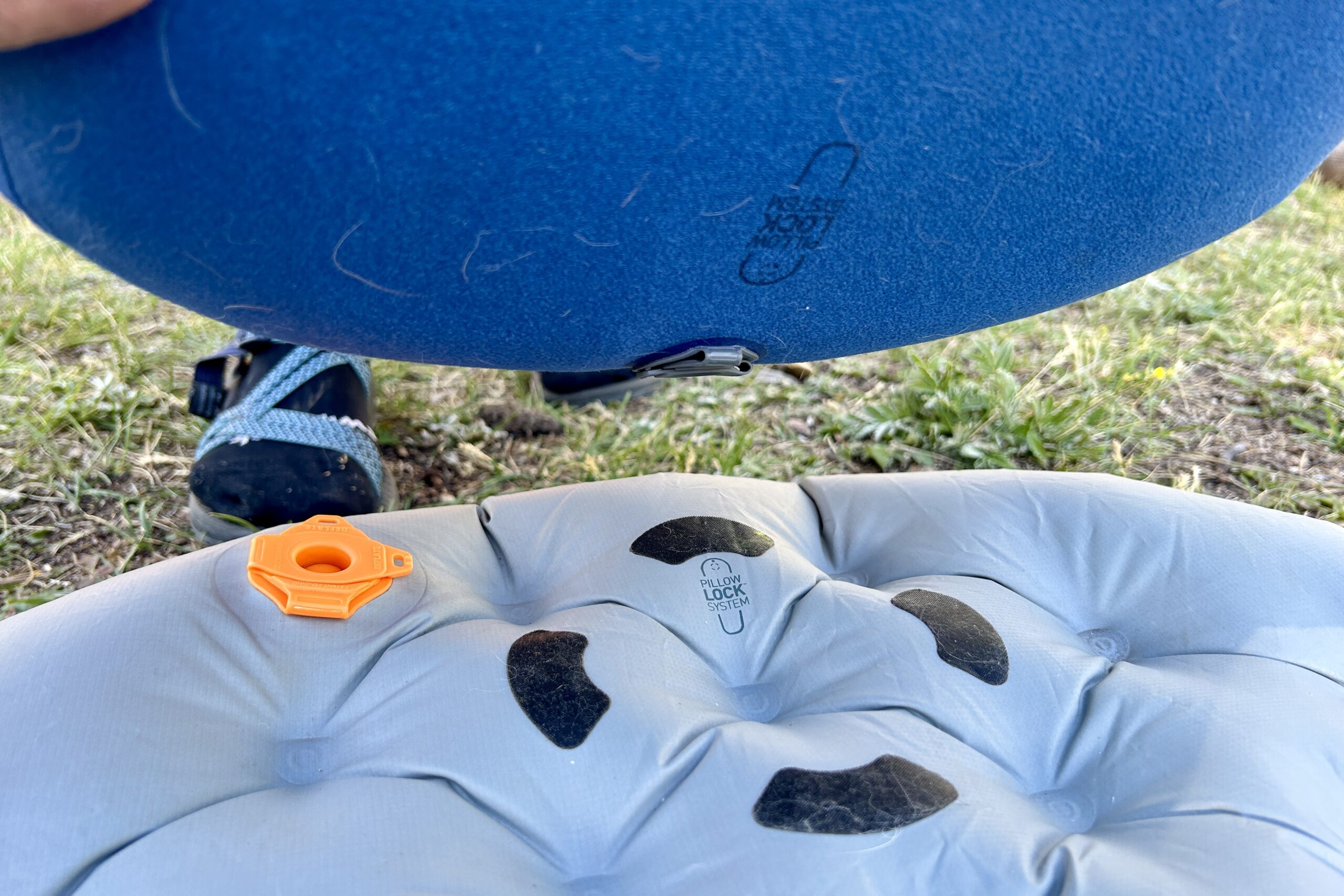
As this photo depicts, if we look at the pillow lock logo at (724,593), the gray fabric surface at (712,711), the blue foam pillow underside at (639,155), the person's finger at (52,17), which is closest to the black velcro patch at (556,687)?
the gray fabric surface at (712,711)

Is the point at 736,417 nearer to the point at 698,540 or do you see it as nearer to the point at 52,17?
the point at 698,540

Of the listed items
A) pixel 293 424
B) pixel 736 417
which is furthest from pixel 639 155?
pixel 736 417

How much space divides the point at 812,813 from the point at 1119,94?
514 millimetres

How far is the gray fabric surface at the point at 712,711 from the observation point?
1.82ft

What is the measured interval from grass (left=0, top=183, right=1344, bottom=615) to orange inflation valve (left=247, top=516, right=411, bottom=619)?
42cm

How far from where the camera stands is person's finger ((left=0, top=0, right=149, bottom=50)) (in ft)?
1.49

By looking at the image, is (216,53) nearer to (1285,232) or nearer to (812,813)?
(812,813)

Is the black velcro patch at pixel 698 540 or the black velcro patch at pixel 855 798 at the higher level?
the black velcro patch at pixel 698 540

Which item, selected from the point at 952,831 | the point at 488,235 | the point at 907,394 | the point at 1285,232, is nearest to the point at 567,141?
the point at 488,235

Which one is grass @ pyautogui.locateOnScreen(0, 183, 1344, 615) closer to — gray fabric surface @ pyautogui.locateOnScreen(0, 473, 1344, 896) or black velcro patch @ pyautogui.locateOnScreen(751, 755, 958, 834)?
gray fabric surface @ pyautogui.locateOnScreen(0, 473, 1344, 896)

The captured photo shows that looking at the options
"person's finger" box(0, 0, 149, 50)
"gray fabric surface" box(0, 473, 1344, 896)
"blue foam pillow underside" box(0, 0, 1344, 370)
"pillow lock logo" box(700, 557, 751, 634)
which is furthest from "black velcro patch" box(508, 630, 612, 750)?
"person's finger" box(0, 0, 149, 50)

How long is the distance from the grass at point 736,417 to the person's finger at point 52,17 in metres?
0.73

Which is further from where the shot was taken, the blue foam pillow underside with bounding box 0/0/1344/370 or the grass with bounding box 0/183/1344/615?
the grass with bounding box 0/183/1344/615

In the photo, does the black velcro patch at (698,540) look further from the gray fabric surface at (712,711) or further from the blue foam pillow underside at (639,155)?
the blue foam pillow underside at (639,155)
